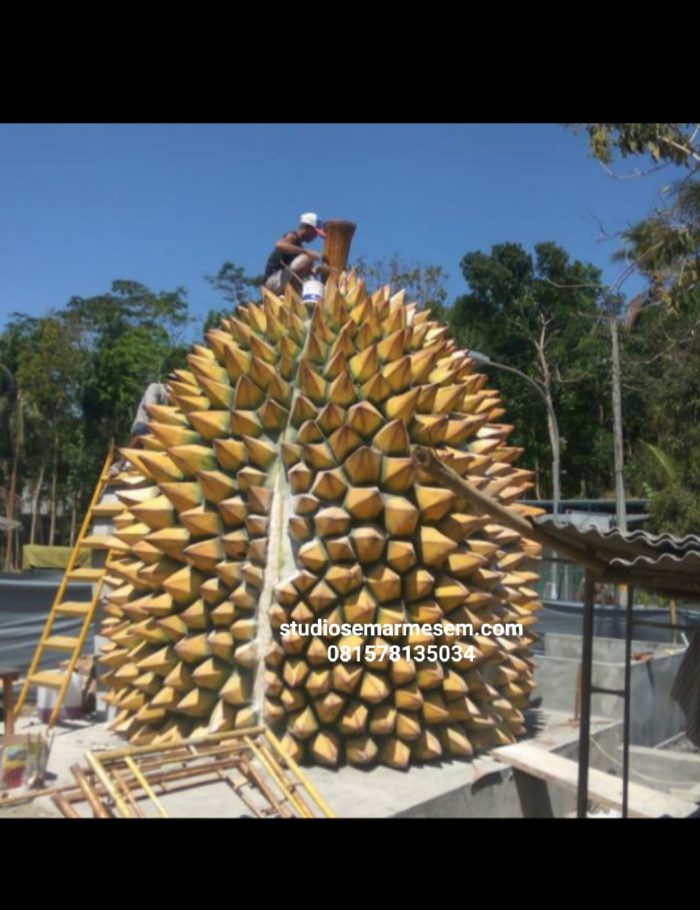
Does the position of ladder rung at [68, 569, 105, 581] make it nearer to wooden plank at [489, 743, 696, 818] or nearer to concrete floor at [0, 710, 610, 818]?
concrete floor at [0, 710, 610, 818]

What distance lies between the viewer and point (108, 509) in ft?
19.0

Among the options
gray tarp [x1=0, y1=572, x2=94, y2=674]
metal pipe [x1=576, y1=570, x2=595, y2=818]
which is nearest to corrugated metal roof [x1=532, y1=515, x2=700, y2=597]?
metal pipe [x1=576, y1=570, x2=595, y2=818]

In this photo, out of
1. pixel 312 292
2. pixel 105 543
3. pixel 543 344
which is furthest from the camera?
pixel 543 344

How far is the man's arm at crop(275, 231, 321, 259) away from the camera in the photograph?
5.91 meters

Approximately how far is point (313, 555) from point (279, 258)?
8.01 ft

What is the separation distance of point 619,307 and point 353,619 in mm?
→ 13558

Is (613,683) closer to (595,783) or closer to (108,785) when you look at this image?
(595,783)

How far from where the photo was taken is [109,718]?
571 cm

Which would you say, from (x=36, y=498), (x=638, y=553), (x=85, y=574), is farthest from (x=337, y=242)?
(x=36, y=498)

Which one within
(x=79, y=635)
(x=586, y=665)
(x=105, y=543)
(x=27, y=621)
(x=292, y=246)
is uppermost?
(x=292, y=246)
